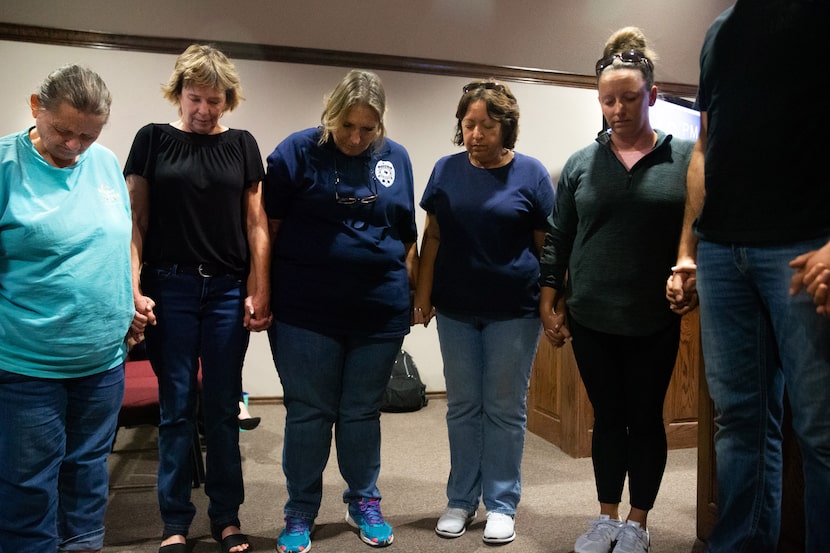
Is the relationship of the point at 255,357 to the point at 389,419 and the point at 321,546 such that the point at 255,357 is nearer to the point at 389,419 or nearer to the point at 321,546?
the point at 389,419

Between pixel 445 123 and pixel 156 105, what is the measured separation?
1.84m

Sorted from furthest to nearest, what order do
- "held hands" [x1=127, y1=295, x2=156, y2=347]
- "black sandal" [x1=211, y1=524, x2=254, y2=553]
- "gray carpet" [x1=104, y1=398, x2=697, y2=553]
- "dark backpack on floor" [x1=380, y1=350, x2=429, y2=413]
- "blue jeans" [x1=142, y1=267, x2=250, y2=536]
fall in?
"dark backpack on floor" [x1=380, y1=350, x2=429, y2=413]
"gray carpet" [x1=104, y1=398, x2=697, y2=553]
"black sandal" [x1=211, y1=524, x2=254, y2=553]
"blue jeans" [x1=142, y1=267, x2=250, y2=536]
"held hands" [x1=127, y1=295, x2=156, y2=347]

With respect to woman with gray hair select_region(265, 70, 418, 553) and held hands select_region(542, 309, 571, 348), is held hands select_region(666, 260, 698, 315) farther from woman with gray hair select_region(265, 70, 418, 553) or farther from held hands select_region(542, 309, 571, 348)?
woman with gray hair select_region(265, 70, 418, 553)

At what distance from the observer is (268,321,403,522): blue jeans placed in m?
1.94

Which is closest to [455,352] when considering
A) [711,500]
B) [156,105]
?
[711,500]

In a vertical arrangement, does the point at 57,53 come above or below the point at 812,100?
above

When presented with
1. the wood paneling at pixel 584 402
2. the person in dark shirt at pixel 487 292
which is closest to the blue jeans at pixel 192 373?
the person in dark shirt at pixel 487 292

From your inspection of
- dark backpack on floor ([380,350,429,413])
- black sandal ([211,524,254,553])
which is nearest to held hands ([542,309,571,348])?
black sandal ([211,524,254,553])

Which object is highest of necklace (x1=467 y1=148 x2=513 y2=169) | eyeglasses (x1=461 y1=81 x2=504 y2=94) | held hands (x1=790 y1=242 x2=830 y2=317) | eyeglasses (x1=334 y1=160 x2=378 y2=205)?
eyeglasses (x1=461 y1=81 x2=504 y2=94)

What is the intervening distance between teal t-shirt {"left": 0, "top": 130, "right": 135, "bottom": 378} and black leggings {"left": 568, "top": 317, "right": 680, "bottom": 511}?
1.22 metres

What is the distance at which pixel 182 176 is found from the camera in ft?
5.96

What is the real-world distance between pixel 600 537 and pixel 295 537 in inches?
34.0

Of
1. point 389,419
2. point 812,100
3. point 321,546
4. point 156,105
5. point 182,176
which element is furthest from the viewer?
point 156,105

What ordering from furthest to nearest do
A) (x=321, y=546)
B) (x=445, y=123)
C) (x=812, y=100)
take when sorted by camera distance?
(x=445, y=123)
(x=321, y=546)
(x=812, y=100)
